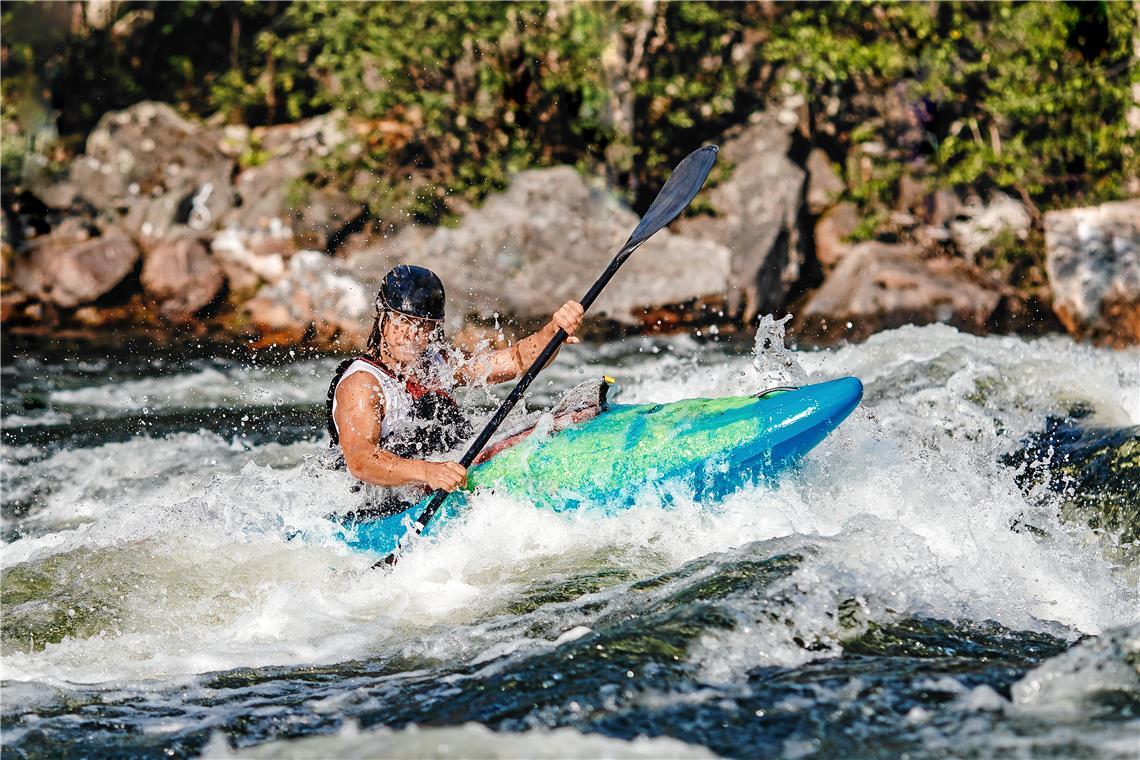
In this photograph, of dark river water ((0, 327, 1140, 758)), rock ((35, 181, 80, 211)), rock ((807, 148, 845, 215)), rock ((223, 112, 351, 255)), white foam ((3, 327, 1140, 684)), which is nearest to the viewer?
dark river water ((0, 327, 1140, 758))

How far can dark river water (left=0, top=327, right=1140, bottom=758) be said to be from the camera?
2664mm

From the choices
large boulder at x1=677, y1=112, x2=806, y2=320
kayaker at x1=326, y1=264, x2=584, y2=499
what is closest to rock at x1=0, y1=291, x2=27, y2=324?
large boulder at x1=677, y1=112, x2=806, y2=320

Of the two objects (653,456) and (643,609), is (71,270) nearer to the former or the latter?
(653,456)

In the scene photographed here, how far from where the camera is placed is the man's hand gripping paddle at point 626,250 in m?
4.05

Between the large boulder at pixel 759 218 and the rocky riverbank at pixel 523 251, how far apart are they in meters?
0.02

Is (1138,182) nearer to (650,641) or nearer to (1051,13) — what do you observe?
(1051,13)

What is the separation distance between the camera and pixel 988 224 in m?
9.54

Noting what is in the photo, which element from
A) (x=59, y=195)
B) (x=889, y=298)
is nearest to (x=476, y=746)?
(x=889, y=298)

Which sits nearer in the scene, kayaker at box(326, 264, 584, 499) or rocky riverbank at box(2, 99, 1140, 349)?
kayaker at box(326, 264, 584, 499)

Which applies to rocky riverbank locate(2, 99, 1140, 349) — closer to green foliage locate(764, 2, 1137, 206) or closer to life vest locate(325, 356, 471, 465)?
green foliage locate(764, 2, 1137, 206)

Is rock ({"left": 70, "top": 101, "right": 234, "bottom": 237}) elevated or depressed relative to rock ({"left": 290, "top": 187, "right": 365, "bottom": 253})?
elevated

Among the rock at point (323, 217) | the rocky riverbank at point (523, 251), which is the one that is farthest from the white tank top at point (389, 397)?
the rock at point (323, 217)

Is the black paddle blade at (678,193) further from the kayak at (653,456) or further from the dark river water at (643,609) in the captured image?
the kayak at (653,456)

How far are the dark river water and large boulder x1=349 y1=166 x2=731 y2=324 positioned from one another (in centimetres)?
301
